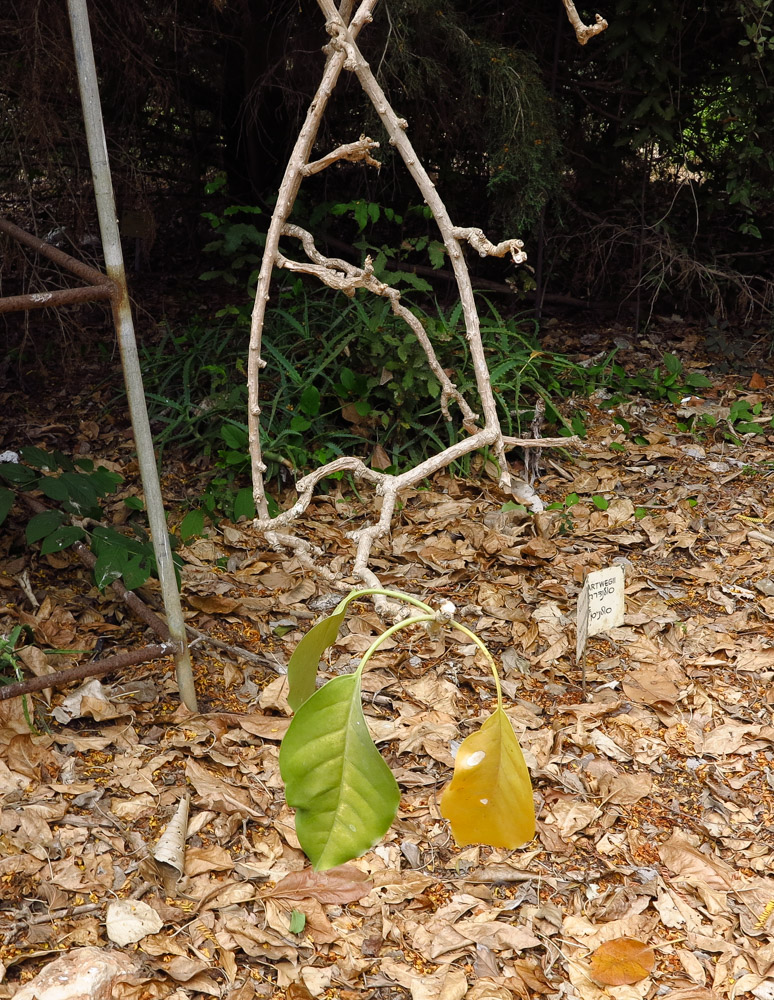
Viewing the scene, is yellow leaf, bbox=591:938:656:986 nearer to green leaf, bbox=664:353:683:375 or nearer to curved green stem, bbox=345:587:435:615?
curved green stem, bbox=345:587:435:615

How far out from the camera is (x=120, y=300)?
4.80ft

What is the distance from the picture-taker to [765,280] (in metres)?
3.97

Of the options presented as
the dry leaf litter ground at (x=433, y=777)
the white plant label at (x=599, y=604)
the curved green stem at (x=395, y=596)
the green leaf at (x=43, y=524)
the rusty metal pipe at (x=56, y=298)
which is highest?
the curved green stem at (x=395, y=596)

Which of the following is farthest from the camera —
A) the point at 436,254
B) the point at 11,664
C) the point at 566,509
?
the point at 436,254

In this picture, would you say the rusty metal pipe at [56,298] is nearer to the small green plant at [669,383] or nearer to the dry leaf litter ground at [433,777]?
Answer: the dry leaf litter ground at [433,777]

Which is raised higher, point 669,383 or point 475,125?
point 475,125

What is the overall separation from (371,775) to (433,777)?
1344mm

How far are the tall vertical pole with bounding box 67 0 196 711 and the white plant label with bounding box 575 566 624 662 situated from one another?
91 centimetres

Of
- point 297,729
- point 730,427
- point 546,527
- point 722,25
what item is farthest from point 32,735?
point 722,25

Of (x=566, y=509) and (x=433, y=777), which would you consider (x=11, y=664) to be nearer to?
(x=433, y=777)

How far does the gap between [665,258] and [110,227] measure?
3217mm

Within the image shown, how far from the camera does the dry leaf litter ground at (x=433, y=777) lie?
148cm

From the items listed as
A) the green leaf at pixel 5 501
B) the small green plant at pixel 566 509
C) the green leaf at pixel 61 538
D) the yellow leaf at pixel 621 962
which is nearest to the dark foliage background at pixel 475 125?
the small green plant at pixel 566 509

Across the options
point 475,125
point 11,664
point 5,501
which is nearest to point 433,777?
point 11,664
